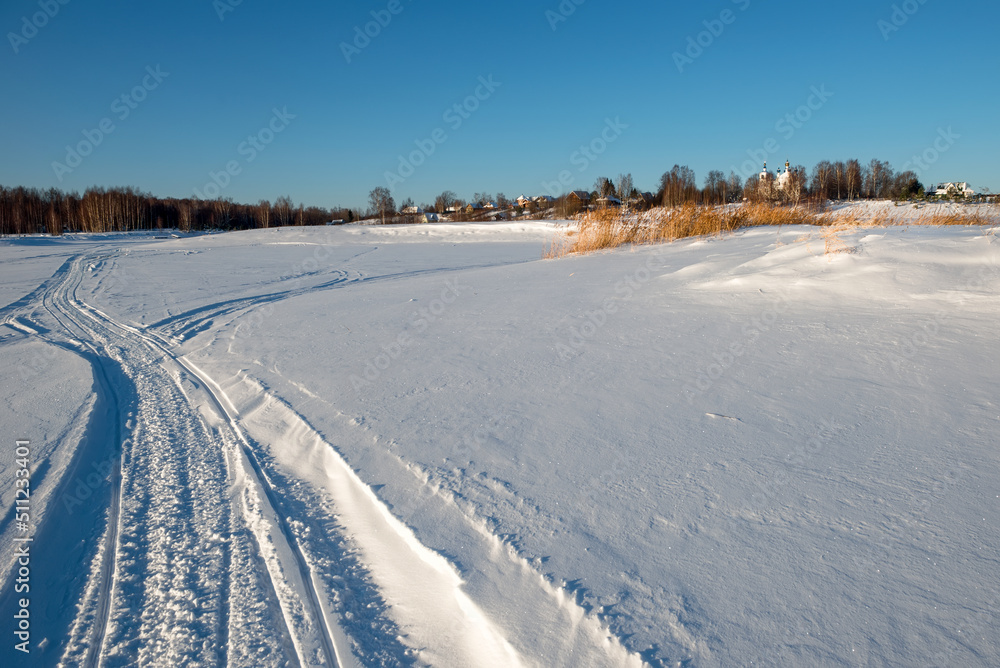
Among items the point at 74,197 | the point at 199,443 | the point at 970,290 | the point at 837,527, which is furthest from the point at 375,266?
→ the point at 74,197

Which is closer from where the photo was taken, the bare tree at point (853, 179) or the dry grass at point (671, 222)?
the dry grass at point (671, 222)

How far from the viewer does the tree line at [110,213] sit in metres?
42.2

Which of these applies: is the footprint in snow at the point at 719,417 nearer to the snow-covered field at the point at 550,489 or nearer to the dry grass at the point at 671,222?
the snow-covered field at the point at 550,489

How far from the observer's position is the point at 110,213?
1773 inches

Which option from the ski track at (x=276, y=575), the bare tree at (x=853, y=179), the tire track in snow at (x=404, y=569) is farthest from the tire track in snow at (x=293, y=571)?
the bare tree at (x=853, y=179)

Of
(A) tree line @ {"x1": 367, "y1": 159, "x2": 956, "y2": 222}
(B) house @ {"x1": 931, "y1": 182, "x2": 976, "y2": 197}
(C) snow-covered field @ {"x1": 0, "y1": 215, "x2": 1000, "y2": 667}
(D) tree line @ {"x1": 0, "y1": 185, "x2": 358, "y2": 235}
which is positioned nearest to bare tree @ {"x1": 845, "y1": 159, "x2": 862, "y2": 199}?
(A) tree line @ {"x1": 367, "y1": 159, "x2": 956, "y2": 222}

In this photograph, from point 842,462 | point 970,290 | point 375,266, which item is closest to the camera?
Answer: point 842,462

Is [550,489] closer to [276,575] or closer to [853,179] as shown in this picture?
[276,575]

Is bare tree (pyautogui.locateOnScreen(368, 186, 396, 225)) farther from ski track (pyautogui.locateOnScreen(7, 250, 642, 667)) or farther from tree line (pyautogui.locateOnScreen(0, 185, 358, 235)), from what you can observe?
ski track (pyautogui.locateOnScreen(7, 250, 642, 667))

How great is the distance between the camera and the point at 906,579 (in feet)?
4.61

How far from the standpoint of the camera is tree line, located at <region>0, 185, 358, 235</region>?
42.2 metres

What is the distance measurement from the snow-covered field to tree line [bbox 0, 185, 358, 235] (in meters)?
48.0

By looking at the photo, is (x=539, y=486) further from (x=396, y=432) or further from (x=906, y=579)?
(x=906, y=579)

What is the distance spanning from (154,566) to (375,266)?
37.2 ft
